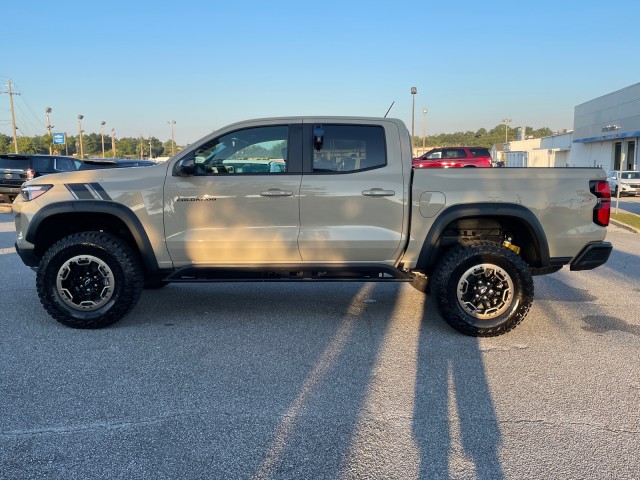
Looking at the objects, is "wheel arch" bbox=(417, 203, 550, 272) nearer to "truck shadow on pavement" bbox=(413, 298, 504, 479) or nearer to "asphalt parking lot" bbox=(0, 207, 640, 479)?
"asphalt parking lot" bbox=(0, 207, 640, 479)

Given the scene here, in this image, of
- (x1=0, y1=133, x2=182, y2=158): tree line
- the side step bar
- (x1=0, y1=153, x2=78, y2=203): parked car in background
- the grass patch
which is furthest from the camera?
(x1=0, y1=133, x2=182, y2=158): tree line

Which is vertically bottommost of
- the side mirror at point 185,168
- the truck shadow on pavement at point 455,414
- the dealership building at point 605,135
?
the truck shadow on pavement at point 455,414

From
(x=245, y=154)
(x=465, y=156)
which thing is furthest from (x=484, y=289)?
(x=465, y=156)

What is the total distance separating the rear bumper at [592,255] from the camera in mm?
4977

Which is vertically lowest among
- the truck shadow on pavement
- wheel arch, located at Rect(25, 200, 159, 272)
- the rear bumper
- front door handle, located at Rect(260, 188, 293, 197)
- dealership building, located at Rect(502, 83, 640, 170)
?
the truck shadow on pavement

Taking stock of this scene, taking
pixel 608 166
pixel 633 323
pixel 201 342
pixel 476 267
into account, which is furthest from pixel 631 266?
pixel 608 166

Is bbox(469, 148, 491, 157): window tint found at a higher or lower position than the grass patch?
higher


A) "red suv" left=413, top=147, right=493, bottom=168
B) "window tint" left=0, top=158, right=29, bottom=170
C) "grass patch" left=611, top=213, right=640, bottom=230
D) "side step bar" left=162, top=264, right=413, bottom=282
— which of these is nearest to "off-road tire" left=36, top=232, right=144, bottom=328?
"side step bar" left=162, top=264, right=413, bottom=282

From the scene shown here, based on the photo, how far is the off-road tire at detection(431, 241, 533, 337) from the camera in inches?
195

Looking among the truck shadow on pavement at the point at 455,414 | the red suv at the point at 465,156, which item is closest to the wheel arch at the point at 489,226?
the truck shadow on pavement at the point at 455,414

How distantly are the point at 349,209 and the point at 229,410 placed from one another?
87.4 inches

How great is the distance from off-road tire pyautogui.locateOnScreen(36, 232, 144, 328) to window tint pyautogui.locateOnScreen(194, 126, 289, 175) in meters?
1.14

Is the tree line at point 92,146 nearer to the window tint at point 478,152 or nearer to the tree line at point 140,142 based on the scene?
the tree line at point 140,142

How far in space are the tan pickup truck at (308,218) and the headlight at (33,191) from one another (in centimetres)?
1
